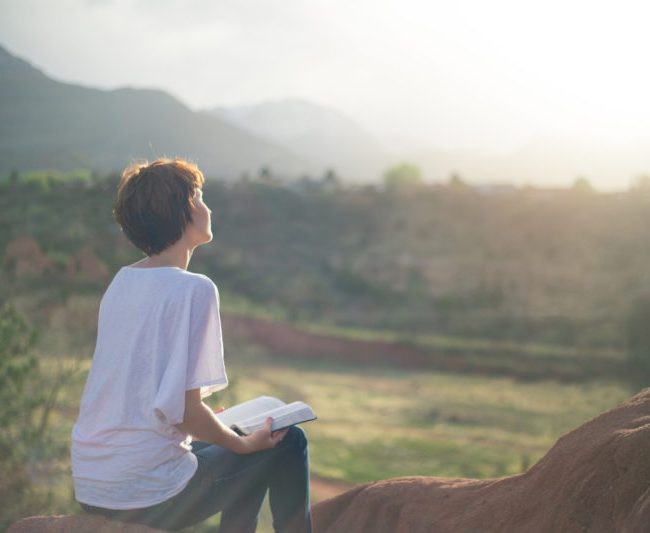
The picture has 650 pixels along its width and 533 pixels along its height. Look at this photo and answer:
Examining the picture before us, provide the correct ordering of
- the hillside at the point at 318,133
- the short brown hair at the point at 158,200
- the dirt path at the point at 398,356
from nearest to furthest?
the short brown hair at the point at 158,200 < the dirt path at the point at 398,356 < the hillside at the point at 318,133

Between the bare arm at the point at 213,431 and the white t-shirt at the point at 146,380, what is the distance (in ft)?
0.15

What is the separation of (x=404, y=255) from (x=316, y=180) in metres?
12.1

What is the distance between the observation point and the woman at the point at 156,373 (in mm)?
→ 2611

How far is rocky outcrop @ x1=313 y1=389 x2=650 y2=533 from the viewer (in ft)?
9.00

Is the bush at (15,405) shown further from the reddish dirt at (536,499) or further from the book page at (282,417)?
the book page at (282,417)

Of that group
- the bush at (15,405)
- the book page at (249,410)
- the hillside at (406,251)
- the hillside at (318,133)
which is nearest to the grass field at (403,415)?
the bush at (15,405)

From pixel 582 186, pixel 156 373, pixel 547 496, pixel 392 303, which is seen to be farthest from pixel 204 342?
pixel 582 186

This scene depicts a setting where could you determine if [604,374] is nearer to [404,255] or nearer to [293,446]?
[404,255]

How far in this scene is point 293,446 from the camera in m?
3.01

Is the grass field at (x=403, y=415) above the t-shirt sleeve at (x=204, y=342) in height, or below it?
below

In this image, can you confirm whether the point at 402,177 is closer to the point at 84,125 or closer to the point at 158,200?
the point at 84,125

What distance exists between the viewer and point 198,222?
2.77 metres

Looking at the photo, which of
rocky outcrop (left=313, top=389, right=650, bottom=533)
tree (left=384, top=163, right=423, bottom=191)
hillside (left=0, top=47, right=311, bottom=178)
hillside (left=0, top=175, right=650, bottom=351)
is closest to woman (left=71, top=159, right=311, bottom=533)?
hillside (left=0, top=47, right=311, bottom=178)

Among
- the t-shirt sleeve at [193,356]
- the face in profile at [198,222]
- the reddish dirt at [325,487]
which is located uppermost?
the face in profile at [198,222]
